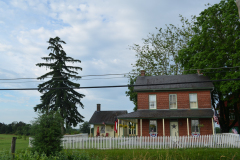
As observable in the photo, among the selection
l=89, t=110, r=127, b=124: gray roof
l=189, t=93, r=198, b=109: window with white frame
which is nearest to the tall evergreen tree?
l=89, t=110, r=127, b=124: gray roof

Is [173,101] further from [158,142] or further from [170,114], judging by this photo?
[158,142]

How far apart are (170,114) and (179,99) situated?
244cm

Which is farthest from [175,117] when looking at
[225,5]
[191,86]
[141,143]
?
[225,5]

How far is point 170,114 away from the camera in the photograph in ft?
77.3

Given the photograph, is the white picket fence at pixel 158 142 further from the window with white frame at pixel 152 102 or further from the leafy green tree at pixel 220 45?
the leafy green tree at pixel 220 45

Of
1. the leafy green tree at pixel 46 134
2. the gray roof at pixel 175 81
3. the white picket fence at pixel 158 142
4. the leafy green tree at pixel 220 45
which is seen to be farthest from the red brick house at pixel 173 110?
the leafy green tree at pixel 46 134

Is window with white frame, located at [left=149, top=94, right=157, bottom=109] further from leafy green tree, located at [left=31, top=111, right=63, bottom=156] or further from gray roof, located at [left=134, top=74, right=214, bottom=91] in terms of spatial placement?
leafy green tree, located at [left=31, top=111, right=63, bottom=156]

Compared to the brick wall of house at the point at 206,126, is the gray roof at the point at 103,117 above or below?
above

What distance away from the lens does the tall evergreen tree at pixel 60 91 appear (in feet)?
108

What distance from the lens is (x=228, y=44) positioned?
25797mm

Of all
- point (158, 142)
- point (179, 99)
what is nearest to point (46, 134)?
point (158, 142)

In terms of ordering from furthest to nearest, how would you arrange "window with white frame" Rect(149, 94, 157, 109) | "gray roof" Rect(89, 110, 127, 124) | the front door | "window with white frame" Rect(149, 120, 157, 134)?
1. "gray roof" Rect(89, 110, 127, 124)
2. "window with white frame" Rect(149, 94, 157, 109)
3. "window with white frame" Rect(149, 120, 157, 134)
4. the front door

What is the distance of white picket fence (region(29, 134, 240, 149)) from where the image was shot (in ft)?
60.1

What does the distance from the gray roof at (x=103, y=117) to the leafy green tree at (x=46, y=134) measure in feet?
98.6
